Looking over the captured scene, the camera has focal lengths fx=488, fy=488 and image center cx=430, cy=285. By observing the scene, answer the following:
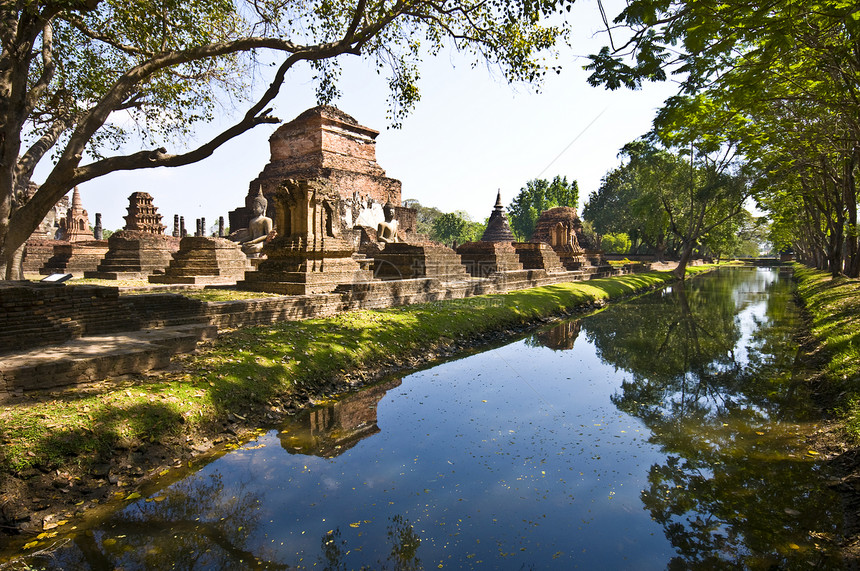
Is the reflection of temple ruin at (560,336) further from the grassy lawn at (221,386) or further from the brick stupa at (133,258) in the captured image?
the brick stupa at (133,258)

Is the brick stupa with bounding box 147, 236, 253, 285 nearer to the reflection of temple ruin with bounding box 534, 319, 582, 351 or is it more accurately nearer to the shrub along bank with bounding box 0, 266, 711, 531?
the shrub along bank with bounding box 0, 266, 711, 531

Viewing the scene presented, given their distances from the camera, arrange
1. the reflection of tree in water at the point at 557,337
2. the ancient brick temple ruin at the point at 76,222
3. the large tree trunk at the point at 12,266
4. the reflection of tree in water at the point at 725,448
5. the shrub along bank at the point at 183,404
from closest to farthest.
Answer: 1. the reflection of tree in water at the point at 725,448
2. the shrub along bank at the point at 183,404
3. the large tree trunk at the point at 12,266
4. the reflection of tree in water at the point at 557,337
5. the ancient brick temple ruin at the point at 76,222

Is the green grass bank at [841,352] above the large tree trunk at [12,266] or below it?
below

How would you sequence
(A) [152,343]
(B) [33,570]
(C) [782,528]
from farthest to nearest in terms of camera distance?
1. (A) [152,343]
2. (C) [782,528]
3. (B) [33,570]

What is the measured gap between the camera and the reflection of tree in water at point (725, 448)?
12.7 ft

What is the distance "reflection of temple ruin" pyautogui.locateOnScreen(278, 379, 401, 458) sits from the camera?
18.7 feet

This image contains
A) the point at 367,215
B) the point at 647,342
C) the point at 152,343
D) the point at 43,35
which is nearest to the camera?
the point at 152,343

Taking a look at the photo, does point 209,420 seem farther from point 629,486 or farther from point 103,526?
point 629,486

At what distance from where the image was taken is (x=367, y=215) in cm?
2970

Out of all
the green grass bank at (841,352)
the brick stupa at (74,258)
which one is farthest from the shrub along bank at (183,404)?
the brick stupa at (74,258)

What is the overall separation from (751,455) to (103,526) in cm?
642

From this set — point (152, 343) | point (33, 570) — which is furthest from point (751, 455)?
point (152, 343)

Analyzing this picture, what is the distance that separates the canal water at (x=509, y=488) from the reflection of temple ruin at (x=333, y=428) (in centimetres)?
3

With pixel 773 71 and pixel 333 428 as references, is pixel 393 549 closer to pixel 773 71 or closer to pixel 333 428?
pixel 333 428
